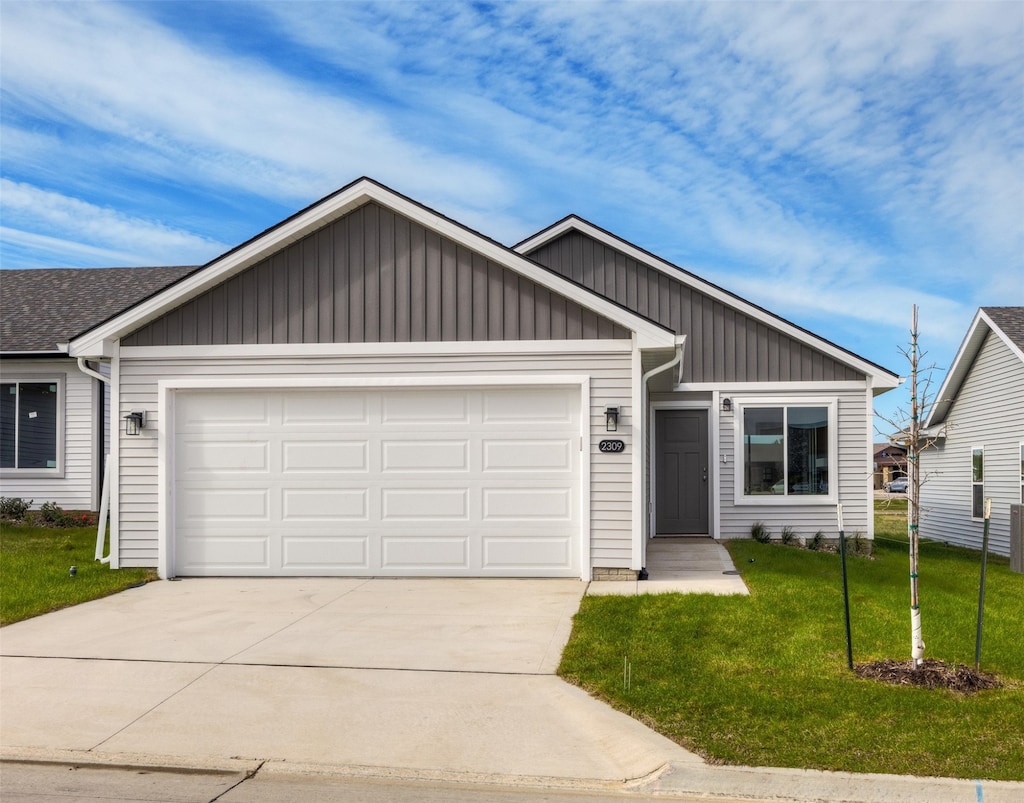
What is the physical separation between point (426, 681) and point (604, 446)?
4561mm

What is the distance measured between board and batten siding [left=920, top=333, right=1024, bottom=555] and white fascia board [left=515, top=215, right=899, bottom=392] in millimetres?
2110

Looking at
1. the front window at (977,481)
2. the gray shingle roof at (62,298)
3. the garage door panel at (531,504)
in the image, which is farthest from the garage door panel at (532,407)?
the front window at (977,481)

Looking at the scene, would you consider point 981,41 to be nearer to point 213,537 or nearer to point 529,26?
point 529,26

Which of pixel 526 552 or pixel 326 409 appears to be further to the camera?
pixel 326 409

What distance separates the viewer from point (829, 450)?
48.3ft

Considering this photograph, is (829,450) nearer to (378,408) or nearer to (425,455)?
(425,455)

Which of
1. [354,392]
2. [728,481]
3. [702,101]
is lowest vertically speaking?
[728,481]

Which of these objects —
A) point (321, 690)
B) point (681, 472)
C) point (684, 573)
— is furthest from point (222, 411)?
point (681, 472)

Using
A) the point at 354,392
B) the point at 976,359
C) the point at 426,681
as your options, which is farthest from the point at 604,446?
the point at 976,359

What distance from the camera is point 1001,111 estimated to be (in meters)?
13.7

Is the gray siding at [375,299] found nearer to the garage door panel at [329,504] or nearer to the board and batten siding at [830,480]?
the garage door panel at [329,504]

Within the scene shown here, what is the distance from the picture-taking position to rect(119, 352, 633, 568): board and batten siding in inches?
404

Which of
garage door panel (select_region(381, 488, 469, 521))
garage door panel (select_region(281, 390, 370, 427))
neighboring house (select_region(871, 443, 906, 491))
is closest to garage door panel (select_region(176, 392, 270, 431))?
garage door panel (select_region(281, 390, 370, 427))

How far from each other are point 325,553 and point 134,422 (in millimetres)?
2852
